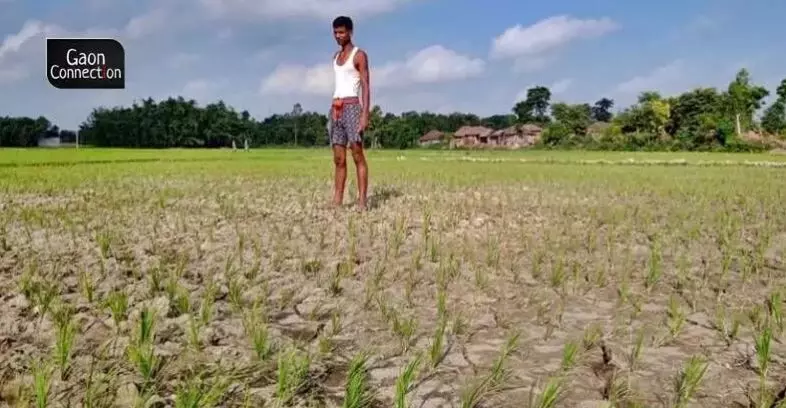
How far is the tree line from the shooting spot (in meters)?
50.0

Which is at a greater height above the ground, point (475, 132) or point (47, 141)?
point (475, 132)

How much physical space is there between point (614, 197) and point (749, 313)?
4.85 meters

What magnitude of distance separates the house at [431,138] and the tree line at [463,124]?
2.07 metres

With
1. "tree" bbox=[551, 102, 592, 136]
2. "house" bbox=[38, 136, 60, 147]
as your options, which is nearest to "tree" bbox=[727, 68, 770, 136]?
"tree" bbox=[551, 102, 592, 136]

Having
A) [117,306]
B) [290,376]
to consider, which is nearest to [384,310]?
[290,376]

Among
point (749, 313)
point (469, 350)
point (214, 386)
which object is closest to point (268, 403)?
point (214, 386)

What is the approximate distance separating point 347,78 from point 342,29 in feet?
1.33

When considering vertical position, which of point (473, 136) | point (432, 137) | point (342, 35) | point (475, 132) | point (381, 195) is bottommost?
point (381, 195)

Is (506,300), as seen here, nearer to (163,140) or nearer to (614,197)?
(614,197)

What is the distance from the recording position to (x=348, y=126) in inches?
199

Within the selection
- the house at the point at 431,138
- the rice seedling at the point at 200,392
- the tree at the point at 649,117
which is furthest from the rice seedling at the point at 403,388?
the house at the point at 431,138

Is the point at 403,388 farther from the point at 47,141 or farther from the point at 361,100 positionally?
the point at 47,141

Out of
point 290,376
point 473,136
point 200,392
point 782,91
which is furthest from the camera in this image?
point 473,136

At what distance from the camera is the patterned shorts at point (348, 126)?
5023mm
